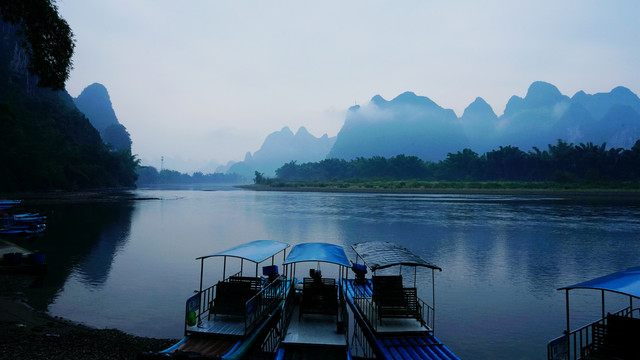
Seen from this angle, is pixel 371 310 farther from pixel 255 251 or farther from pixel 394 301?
pixel 255 251

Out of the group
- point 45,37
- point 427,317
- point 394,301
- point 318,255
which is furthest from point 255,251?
point 45,37

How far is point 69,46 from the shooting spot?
55.7 feet

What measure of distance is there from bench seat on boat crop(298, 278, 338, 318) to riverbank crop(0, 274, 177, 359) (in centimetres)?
439

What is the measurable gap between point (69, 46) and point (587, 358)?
23075mm

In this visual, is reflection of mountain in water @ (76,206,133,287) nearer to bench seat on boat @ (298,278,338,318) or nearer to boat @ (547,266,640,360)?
bench seat on boat @ (298,278,338,318)

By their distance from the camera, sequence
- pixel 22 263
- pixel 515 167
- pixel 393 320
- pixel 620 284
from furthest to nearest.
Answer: pixel 515 167
pixel 22 263
pixel 393 320
pixel 620 284

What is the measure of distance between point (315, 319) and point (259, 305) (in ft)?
6.25

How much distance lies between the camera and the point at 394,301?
1098cm

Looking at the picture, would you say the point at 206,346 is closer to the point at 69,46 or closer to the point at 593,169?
the point at 69,46

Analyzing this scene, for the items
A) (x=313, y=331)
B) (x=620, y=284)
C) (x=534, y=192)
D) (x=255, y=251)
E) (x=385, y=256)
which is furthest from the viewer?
(x=534, y=192)

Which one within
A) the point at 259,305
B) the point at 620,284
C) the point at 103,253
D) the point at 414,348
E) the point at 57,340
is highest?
the point at 620,284

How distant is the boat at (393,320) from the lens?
9.50m

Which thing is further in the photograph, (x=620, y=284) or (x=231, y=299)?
(x=231, y=299)

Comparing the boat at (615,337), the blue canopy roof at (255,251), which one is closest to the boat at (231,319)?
the blue canopy roof at (255,251)
